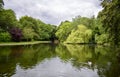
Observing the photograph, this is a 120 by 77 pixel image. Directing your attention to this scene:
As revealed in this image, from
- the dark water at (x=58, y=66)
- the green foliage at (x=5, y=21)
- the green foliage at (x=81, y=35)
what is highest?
the green foliage at (x=5, y=21)

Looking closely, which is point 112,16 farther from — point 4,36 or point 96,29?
point 96,29

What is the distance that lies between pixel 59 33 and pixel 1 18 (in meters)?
34.6

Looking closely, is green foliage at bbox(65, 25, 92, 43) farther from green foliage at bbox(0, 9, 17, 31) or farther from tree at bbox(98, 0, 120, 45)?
tree at bbox(98, 0, 120, 45)

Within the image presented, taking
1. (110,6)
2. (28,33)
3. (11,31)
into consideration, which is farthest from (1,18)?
(110,6)

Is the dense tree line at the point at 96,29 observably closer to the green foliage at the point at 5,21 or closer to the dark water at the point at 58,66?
the dark water at the point at 58,66

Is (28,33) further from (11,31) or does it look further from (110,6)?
(110,6)

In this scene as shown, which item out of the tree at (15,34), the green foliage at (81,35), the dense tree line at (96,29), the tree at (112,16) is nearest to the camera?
the tree at (112,16)

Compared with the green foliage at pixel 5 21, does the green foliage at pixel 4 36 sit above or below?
below

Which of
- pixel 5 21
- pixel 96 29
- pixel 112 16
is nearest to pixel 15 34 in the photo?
pixel 5 21

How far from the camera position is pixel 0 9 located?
64.3m

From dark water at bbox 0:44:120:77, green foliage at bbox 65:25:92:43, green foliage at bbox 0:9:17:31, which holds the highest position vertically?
green foliage at bbox 0:9:17:31

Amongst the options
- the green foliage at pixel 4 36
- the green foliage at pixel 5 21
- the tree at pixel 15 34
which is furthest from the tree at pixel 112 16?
the tree at pixel 15 34

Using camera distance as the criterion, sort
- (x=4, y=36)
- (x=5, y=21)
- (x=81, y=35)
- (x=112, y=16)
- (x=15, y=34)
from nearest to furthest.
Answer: (x=112, y=16) < (x=4, y=36) < (x=5, y=21) < (x=81, y=35) < (x=15, y=34)

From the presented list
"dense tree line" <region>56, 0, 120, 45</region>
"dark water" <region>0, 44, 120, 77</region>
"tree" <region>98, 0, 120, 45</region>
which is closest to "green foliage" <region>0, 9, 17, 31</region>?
"dense tree line" <region>56, 0, 120, 45</region>
